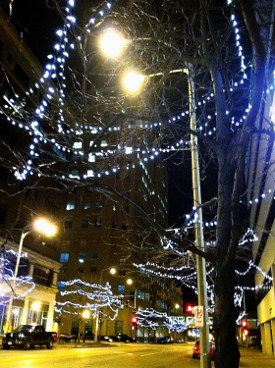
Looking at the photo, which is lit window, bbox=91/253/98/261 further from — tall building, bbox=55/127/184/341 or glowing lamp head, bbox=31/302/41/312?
glowing lamp head, bbox=31/302/41/312

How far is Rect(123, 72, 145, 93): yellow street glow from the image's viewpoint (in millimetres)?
8909

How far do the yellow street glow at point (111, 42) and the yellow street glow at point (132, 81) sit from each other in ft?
2.72

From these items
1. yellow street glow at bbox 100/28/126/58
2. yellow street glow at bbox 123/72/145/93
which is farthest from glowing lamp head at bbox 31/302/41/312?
yellow street glow at bbox 100/28/126/58

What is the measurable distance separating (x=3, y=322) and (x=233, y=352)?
30971mm

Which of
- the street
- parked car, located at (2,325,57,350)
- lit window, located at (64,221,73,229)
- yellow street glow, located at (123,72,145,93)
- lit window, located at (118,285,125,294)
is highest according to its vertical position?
lit window, located at (64,221,73,229)

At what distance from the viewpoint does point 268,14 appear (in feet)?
20.7

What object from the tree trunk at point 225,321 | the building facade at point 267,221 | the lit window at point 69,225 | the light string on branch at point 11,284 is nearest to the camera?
the tree trunk at point 225,321

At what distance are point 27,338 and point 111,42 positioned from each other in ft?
80.1

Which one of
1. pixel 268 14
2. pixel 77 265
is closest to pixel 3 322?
pixel 268 14

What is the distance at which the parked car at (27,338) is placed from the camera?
83.2ft

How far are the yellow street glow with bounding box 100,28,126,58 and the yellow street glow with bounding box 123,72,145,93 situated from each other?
2.72 ft

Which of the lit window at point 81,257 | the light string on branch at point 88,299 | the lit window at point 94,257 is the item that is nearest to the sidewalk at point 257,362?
the light string on branch at point 88,299

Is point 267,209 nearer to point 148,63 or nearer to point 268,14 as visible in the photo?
point 148,63

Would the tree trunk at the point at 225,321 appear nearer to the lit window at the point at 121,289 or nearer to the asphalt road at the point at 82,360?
the asphalt road at the point at 82,360
